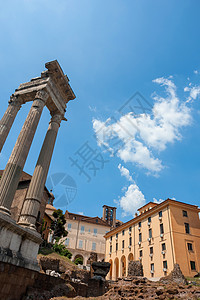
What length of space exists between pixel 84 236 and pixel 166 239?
105ft

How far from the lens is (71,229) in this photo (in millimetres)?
55312

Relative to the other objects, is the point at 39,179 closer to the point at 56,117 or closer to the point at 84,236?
the point at 56,117

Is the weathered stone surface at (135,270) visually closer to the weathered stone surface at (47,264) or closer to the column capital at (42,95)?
the weathered stone surface at (47,264)

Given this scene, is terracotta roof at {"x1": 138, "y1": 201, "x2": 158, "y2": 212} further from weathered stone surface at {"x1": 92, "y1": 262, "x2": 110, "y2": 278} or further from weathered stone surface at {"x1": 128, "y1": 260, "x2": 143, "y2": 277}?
weathered stone surface at {"x1": 92, "y1": 262, "x2": 110, "y2": 278}

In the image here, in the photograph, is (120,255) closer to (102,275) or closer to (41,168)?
(102,275)

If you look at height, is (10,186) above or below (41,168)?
below

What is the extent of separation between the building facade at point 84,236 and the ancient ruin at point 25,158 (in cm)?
4722

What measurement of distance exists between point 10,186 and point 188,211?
28069mm

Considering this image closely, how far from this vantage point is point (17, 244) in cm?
841

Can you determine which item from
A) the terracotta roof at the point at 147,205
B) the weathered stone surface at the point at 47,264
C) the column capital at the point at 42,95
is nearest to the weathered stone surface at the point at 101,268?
the weathered stone surface at the point at 47,264

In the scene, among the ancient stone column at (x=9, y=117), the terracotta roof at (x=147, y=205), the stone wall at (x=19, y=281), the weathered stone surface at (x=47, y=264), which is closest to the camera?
the stone wall at (x=19, y=281)

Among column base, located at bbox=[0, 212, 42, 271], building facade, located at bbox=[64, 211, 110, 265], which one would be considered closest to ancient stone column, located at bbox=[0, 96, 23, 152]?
column base, located at bbox=[0, 212, 42, 271]

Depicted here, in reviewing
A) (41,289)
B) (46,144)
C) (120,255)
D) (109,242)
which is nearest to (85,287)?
(41,289)

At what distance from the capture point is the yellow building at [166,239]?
87.2 feet
